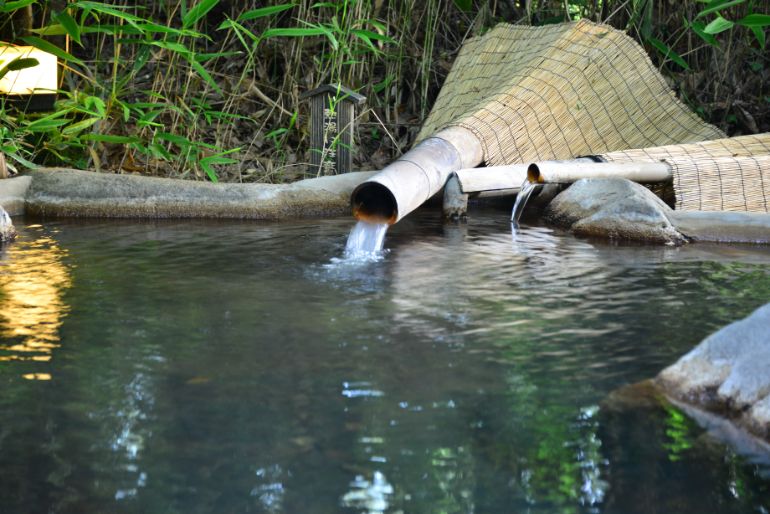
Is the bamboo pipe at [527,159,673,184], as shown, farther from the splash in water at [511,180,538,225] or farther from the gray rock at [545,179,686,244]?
the gray rock at [545,179,686,244]

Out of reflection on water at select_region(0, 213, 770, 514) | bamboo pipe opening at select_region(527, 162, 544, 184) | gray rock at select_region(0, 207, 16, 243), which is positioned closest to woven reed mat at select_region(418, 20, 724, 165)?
bamboo pipe opening at select_region(527, 162, 544, 184)

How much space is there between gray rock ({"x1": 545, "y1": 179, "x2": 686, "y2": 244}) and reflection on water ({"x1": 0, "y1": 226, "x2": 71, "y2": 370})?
2.83m

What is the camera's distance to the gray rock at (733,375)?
2.74m

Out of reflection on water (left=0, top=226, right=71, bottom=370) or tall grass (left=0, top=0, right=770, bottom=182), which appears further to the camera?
tall grass (left=0, top=0, right=770, bottom=182)

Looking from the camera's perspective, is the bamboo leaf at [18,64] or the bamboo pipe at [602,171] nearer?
the bamboo leaf at [18,64]

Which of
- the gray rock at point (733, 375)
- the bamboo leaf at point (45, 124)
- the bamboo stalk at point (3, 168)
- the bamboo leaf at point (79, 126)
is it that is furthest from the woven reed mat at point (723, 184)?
the bamboo stalk at point (3, 168)

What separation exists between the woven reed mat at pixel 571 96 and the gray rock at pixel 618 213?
41.7 inches

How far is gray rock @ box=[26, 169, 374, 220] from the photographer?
6.16 meters

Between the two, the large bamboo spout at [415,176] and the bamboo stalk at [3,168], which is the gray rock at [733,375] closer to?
the large bamboo spout at [415,176]

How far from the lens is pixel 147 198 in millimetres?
6195

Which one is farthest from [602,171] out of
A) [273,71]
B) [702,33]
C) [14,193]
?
[14,193]

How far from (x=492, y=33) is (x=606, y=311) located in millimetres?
4603

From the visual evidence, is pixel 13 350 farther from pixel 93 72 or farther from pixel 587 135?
pixel 587 135

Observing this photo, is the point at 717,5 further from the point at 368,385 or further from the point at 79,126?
the point at 368,385
